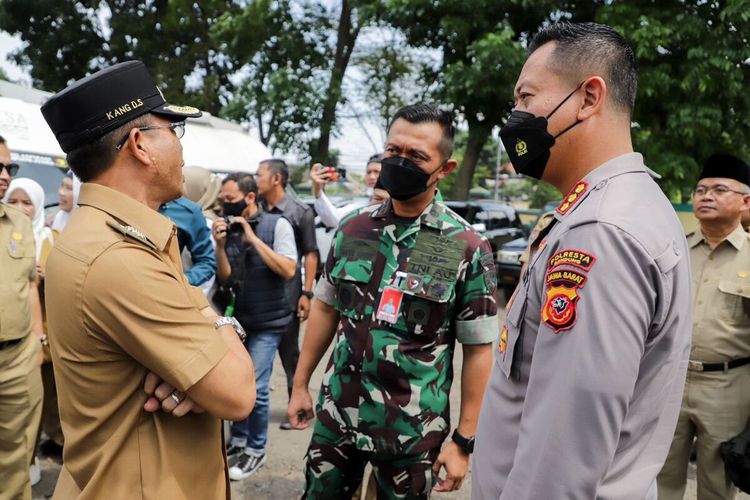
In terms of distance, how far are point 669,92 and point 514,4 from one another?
321 cm

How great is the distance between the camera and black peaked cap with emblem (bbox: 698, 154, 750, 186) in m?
3.19

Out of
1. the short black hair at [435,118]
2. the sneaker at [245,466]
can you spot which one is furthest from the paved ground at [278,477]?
the short black hair at [435,118]

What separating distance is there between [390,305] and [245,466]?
89.1 inches

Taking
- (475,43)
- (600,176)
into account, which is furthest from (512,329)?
(475,43)

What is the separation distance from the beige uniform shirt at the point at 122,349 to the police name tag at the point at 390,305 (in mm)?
788

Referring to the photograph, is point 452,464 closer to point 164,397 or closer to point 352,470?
point 352,470

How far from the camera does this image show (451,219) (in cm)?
236

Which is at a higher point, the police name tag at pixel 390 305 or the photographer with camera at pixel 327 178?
the police name tag at pixel 390 305

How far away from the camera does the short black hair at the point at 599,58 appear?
1.32m

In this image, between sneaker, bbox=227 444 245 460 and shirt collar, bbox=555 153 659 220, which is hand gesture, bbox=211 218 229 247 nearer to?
sneaker, bbox=227 444 245 460

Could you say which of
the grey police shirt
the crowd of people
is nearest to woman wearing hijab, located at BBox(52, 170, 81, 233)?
the crowd of people

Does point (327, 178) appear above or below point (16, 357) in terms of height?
above

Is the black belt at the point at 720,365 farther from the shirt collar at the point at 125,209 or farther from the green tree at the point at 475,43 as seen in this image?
the green tree at the point at 475,43

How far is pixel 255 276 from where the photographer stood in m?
A: 4.14
